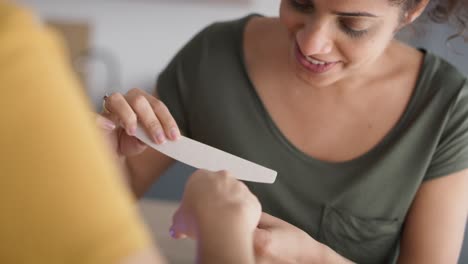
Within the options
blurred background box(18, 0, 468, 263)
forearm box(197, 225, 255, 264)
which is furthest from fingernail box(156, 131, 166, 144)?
blurred background box(18, 0, 468, 263)

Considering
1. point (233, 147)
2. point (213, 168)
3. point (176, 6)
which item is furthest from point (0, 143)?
point (176, 6)

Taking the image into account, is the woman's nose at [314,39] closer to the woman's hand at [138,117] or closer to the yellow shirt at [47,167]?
the woman's hand at [138,117]

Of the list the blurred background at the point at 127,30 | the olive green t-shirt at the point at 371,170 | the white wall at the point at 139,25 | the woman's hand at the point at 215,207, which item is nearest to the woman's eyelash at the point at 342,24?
the olive green t-shirt at the point at 371,170

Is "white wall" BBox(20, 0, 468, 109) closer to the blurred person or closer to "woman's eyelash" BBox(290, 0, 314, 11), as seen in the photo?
"woman's eyelash" BBox(290, 0, 314, 11)

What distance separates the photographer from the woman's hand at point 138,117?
767 mm

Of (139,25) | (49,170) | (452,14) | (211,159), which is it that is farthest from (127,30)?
(49,170)

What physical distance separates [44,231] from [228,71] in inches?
28.1

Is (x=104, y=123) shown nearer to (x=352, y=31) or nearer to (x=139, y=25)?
(x=352, y=31)

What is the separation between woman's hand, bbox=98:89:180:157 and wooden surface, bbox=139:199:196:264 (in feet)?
0.92

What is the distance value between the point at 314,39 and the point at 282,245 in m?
0.27

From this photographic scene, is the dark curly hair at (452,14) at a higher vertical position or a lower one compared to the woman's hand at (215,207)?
higher

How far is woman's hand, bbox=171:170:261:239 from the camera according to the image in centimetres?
51

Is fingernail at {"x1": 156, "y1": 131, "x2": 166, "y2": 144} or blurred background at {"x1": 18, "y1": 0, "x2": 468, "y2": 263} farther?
blurred background at {"x1": 18, "y1": 0, "x2": 468, "y2": 263}

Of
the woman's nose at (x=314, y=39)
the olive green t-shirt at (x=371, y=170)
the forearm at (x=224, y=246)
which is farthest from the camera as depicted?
the olive green t-shirt at (x=371, y=170)
